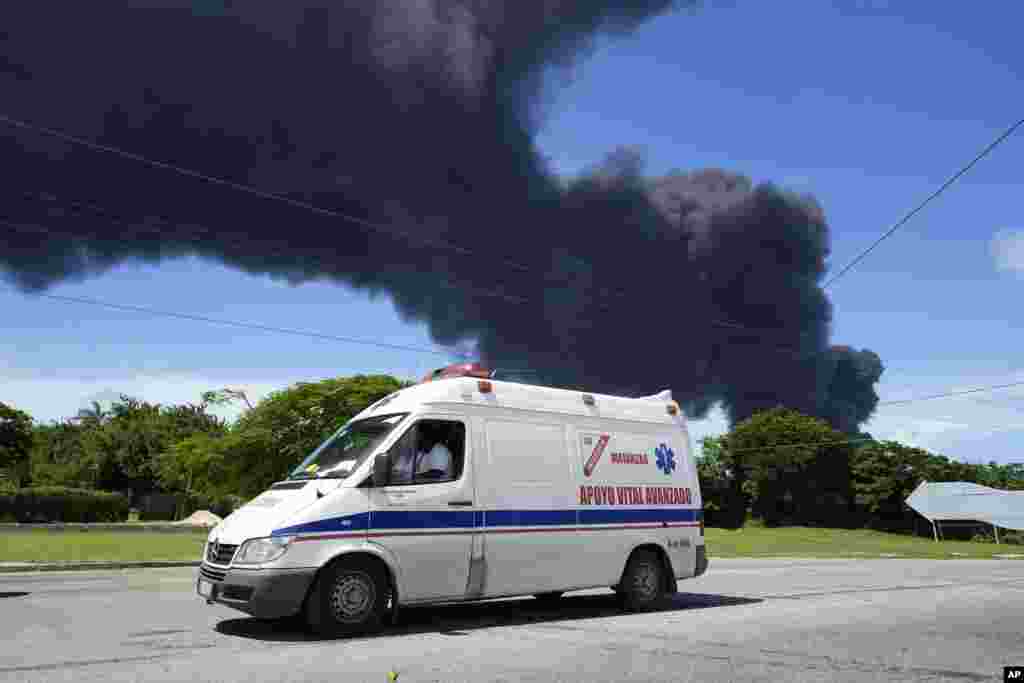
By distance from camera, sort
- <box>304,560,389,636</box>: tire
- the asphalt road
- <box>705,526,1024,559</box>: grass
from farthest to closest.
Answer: <box>705,526,1024,559</box>: grass, <box>304,560,389,636</box>: tire, the asphalt road

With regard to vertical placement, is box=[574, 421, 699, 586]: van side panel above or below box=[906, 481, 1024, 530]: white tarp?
below

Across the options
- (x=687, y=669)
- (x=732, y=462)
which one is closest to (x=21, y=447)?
(x=732, y=462)

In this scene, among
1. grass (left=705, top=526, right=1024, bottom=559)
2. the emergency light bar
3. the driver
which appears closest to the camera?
the driver

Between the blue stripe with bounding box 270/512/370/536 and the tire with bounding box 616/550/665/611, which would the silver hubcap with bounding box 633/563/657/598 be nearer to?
the tire with bounding box 616/550/665/611

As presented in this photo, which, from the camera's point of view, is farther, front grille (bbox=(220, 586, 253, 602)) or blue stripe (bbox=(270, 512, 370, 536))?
blue stripe (bbox=(270, 512, 370, 536))

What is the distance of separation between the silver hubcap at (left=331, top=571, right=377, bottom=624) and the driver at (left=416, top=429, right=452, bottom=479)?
4.11 feet

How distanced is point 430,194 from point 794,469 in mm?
49344

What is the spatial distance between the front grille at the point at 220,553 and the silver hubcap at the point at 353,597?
1.07m

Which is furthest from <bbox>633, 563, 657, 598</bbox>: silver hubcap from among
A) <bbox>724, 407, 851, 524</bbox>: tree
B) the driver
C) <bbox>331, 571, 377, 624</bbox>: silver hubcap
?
<bbox>724, 407, 851, 524</bbox>: tree

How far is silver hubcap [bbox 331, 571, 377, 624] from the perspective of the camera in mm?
8438

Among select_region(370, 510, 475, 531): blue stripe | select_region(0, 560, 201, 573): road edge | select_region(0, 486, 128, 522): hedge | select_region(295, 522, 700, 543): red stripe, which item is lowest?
select_region(0, 560, 201, 573): road edge

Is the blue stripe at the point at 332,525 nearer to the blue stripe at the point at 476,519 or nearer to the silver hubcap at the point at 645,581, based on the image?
the blue stripe at the point at 476,519

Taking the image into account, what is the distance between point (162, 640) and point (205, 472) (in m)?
50.2

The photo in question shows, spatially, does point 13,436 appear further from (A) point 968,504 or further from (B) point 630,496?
(A) point 968,504
